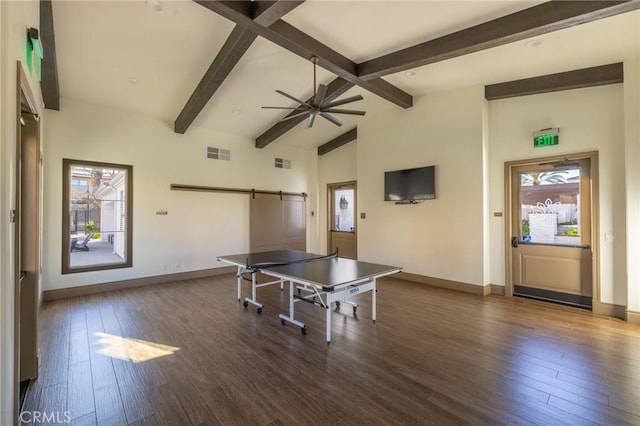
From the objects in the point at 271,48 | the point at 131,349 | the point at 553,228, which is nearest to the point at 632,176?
the point at 553,228

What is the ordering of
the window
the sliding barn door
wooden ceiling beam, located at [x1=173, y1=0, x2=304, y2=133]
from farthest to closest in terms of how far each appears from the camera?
the sliding barn door → the window → wooden ceiling beam, located at [x1=173, y1=0, x2=304, y2=133]

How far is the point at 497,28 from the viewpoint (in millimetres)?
3279

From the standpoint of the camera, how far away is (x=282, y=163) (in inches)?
308

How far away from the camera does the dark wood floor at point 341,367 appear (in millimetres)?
2057

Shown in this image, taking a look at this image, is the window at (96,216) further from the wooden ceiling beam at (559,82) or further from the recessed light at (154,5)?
the wooden ceiling beam at (559,82)

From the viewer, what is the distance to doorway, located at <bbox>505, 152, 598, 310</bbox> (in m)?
4.21

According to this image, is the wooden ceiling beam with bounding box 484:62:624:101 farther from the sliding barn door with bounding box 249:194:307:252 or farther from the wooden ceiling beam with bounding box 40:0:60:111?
the wooden ceiling beam with bounding box 40:0:60:111

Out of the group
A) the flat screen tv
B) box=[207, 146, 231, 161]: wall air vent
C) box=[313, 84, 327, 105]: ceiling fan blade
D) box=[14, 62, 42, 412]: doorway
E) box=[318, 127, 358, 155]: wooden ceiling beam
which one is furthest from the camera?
box=[318, 127, 358, 155]: wooden ceiling beam

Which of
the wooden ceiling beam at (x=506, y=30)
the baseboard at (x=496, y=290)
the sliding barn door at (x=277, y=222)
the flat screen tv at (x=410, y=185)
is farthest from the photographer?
the sliding barn door at (x=277, y=222)

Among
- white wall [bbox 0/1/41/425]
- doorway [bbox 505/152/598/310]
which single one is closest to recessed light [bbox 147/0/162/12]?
white wall [bbox 0/1/41/425]

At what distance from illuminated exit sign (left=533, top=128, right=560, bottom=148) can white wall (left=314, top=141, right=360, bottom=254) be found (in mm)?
3854

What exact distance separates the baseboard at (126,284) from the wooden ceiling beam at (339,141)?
403cm

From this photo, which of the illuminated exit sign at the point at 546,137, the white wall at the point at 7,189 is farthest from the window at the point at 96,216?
the illuminated exit sign at the point at 546,137

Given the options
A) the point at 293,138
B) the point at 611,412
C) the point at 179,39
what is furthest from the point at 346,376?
the point at 293,138
